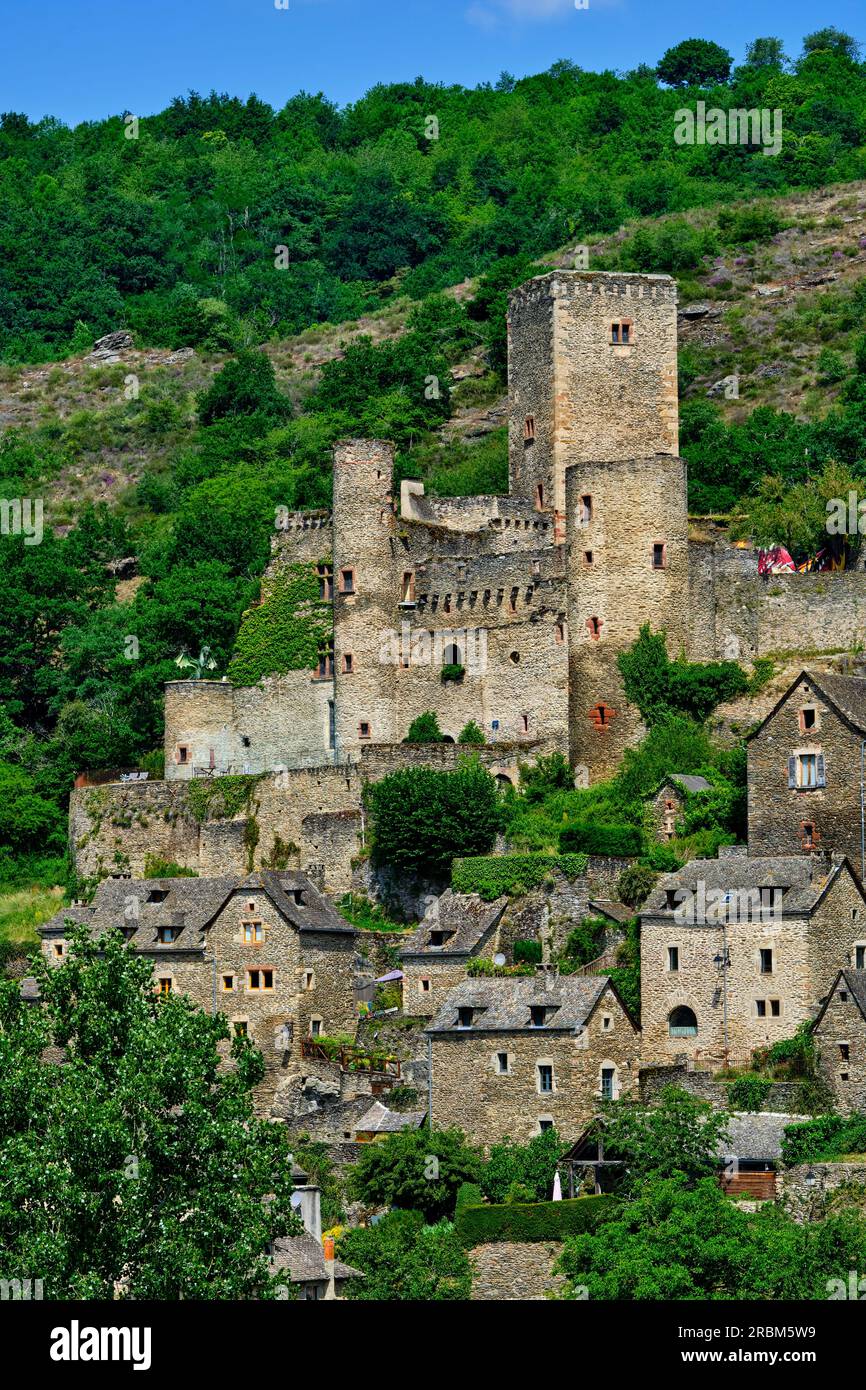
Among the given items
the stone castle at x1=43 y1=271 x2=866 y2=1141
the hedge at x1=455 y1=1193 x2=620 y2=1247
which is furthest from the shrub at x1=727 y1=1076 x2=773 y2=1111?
the hedge at x1=455 y1=1193 x2=620 y2=1247

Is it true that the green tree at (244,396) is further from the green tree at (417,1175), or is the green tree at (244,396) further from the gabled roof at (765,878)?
the green tree at (417,1175)

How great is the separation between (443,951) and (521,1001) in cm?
479

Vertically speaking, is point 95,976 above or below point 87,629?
below

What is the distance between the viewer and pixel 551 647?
62062 millimetres

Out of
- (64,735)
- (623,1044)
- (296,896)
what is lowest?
(623,1044)

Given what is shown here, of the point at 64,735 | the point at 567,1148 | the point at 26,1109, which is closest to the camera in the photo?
the point at 26,1109

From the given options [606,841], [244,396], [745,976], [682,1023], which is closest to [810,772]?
[745,976]

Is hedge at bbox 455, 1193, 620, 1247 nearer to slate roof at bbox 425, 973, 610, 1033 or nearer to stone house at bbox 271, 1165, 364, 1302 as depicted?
stone house at bbox 271, 1165, 364, 1302

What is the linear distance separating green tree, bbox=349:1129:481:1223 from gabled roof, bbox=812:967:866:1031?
7.61 meters

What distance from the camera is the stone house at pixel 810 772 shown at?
51250 mm

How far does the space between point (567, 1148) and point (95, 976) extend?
10934mm

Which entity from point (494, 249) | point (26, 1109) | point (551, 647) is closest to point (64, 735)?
point (551, 647)

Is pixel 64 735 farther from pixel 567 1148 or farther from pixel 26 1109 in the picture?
pixel 26 1109

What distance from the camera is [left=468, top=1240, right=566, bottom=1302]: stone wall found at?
4341 cm
